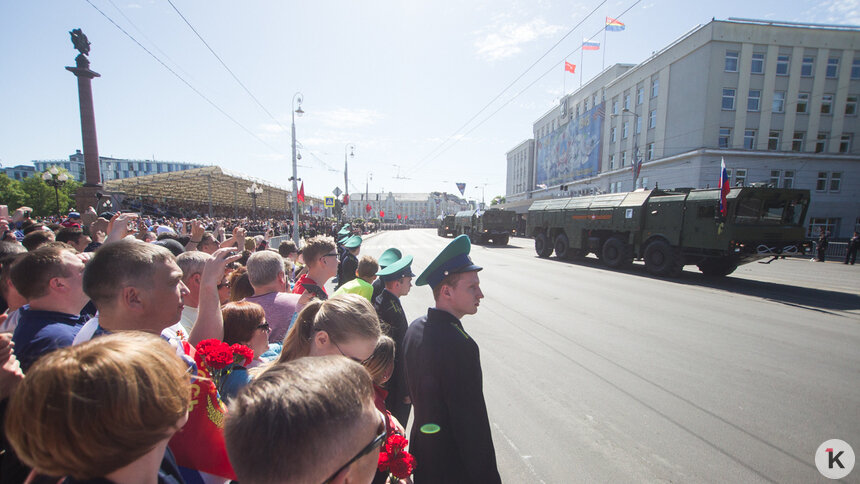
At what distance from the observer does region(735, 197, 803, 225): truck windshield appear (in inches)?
422

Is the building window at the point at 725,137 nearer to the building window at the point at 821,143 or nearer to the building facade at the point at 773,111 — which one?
the building facade at the point at 773,111

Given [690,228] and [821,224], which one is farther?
[821,224]

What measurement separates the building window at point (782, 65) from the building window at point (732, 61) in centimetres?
379

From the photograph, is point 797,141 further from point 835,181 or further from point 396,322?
point 396,322

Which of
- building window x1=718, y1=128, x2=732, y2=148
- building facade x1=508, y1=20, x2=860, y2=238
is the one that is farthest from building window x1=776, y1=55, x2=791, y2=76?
building window x1=718, y1=128, x2=732, y2=148

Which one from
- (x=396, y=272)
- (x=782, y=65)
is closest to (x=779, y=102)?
(x=782, y=65)

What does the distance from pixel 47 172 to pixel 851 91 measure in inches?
2213

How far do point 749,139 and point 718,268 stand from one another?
27.7 metres

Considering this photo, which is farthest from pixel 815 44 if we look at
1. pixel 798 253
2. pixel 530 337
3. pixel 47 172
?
pixel 47 172

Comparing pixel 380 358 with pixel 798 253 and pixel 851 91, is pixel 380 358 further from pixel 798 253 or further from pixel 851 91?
pixel 851 91

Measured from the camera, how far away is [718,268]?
12219 millimetres

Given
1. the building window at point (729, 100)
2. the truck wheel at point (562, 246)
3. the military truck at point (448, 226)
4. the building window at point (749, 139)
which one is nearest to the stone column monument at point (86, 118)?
the truck wheel at point (562, 246)

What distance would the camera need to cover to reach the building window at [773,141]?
30781 millimetres

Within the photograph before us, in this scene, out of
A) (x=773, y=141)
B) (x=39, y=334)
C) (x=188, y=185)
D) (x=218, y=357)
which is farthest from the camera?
(x=773, y=141)
